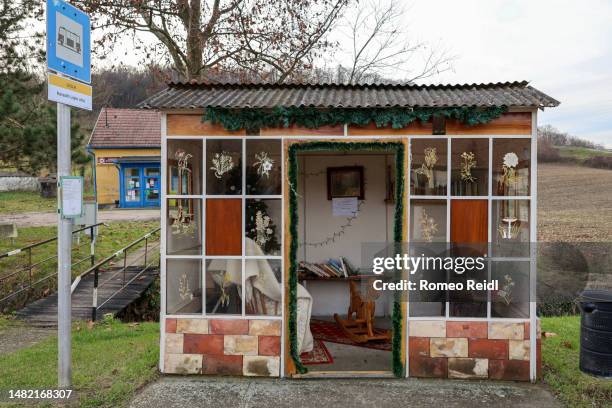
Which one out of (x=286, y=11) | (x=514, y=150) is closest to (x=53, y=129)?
(x=286, y=11)

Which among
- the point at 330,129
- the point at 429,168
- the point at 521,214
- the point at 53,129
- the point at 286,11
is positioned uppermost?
the point at 286,11

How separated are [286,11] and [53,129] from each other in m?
5.45

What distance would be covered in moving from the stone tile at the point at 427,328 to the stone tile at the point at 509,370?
0.56 metres

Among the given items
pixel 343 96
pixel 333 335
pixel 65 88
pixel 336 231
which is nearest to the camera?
pixel 65 88

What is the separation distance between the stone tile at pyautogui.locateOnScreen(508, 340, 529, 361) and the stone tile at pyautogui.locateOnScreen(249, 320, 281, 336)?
2.16 meters

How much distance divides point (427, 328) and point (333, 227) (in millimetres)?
2559

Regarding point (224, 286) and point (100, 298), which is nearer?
point (224, 286)

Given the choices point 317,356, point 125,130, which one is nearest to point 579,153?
point 317,356

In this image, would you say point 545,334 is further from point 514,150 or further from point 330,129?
point 330,129

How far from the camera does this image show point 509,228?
4703mm

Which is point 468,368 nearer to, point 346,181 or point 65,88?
point 346,181

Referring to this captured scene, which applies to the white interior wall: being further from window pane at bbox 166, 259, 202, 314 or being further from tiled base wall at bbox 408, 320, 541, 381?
window pane at bbox 166, 259, 202, 314

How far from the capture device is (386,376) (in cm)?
476

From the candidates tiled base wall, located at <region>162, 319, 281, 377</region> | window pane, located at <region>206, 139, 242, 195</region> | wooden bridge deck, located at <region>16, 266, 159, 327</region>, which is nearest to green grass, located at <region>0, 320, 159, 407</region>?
tiled base wall, located at <region>162, 319, 281, 377</region>
